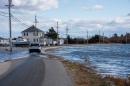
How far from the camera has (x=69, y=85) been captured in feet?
60.2

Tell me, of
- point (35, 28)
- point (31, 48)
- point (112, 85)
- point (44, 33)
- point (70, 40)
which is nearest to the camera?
point (112, 85)

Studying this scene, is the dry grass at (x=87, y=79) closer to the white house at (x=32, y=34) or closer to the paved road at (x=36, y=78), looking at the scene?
the paved road at (x=36, y=78)

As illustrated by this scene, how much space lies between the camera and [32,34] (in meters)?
145

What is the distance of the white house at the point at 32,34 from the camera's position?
468 ft

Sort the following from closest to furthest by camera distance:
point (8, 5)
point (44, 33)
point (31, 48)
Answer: point (31, 48) → point (8, 5) → point (44, 33)

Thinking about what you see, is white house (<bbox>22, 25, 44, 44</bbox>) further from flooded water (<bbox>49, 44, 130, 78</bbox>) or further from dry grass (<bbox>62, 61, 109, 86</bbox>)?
dry grass (<bbox>62, 61, 109, 86</bbox>)

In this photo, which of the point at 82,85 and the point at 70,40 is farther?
the point at 70,40

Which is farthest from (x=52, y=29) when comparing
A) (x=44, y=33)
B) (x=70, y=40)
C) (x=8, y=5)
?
(x=8, y=5)

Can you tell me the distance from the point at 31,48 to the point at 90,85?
52118 millimetres

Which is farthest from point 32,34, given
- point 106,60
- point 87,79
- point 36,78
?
point 36,78

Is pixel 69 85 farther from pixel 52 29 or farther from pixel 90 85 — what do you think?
pixel 52 29

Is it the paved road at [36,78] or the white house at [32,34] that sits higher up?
the white house at [32,34]

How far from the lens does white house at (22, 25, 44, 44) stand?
468 ft

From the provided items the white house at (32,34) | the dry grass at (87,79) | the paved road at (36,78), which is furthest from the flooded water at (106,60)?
the white house at (32,34)
